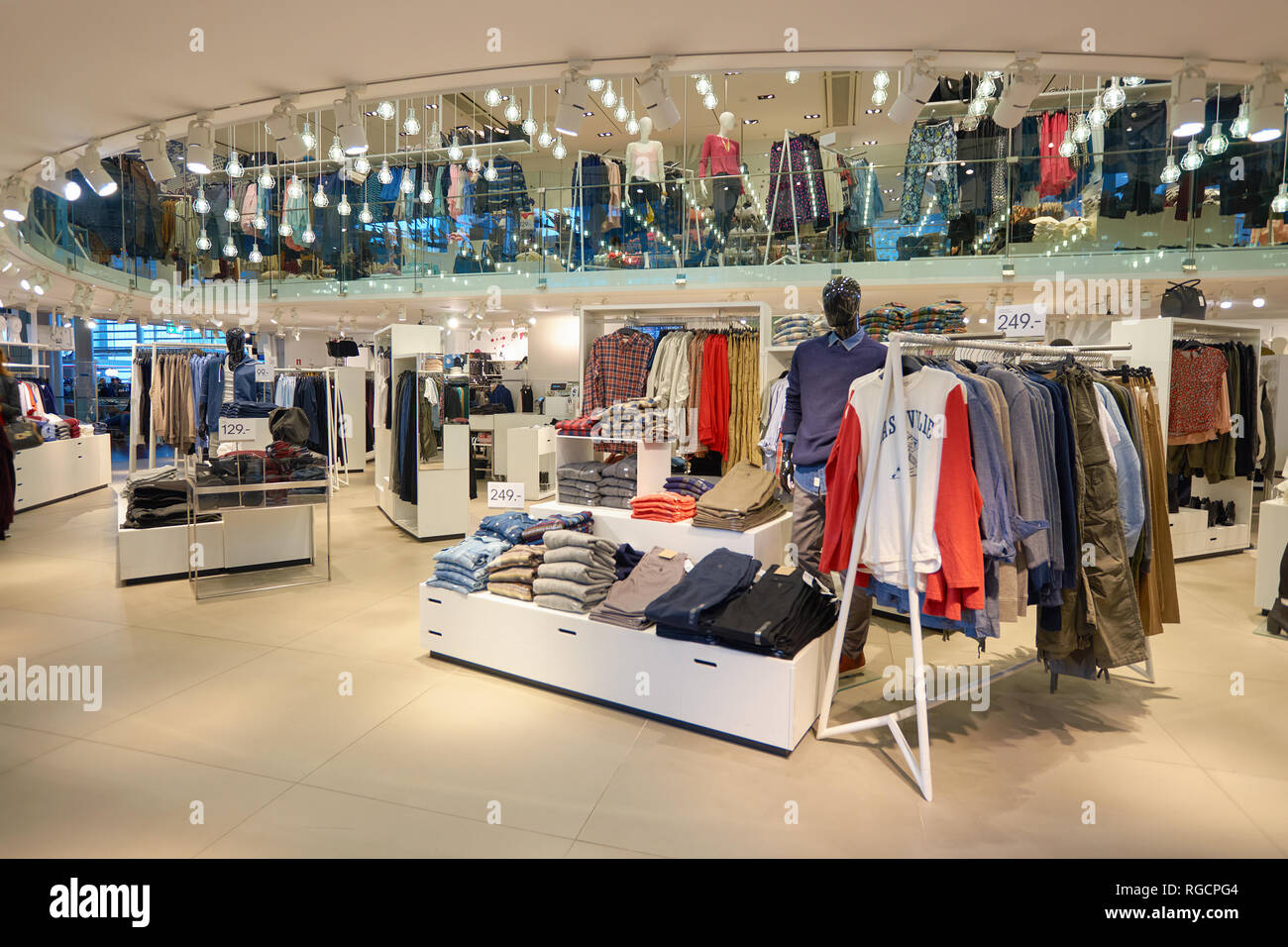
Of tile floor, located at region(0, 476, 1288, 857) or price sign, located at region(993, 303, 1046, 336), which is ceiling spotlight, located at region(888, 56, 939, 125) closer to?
price sign, located at region(993, 303, 1046, 336)

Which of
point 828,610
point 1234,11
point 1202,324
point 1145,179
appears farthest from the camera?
point 1145,179

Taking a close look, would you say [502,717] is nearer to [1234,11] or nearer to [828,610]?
[828,610]

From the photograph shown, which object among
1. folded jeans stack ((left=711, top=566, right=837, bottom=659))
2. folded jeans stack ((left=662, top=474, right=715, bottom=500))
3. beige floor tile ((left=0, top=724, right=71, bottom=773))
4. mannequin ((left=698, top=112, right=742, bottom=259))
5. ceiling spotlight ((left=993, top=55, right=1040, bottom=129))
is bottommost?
beige floor tile ((left=0, top=724, right=71, bottom=773))

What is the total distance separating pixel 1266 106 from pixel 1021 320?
1420 mm

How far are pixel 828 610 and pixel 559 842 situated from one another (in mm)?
1523

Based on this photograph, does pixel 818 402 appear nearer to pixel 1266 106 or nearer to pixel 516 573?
pixel 516 573

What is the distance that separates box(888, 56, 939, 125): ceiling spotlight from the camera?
3.57 m

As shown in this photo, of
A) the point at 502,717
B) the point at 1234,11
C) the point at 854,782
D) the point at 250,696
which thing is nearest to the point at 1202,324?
the point at 1234,11

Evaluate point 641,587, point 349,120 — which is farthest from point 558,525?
point 349,120

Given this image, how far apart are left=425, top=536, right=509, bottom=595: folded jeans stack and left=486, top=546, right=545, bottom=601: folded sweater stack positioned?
0.29 feet

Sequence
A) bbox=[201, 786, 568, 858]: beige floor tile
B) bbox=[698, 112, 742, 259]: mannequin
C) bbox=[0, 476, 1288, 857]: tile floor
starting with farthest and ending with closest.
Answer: bbox=[698, 112, 742, 259]: mannequin
bbox=[0, 476, 1288, 857]: tile floor
bbox=[201, 786, 568, 858]: beige floor tile

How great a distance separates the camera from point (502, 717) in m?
3.27

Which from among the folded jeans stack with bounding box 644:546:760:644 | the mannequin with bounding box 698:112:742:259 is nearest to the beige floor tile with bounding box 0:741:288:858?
the folded jeans stack with bounding box 644:546:760:644

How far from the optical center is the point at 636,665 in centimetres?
326
